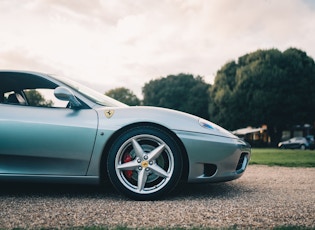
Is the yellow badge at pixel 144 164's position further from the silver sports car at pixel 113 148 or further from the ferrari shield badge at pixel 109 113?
the ferrari shield badge at pixel 109 113

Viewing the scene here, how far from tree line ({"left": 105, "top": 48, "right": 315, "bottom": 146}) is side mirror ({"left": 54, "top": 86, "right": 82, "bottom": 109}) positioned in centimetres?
2833

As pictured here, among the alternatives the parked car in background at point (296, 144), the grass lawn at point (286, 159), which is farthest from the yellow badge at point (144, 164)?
the parked car in background at point (296, 144)

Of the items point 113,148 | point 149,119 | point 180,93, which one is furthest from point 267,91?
point 113,148

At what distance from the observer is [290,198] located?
3826 mm

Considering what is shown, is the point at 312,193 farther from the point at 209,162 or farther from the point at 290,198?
the point at 209,162

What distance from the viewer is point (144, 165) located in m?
3.57

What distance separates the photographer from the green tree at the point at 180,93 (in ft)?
157

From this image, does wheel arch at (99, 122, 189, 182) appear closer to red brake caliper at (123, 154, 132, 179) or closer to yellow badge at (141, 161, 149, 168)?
red brake caliper at (123, 154, 132, 179)

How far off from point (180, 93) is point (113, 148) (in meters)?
47.1

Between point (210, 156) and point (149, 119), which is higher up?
point (149, 119)

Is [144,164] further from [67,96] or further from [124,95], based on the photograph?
[124,95]

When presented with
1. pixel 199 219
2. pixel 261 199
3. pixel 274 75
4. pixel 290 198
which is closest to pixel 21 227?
pixel 199 219

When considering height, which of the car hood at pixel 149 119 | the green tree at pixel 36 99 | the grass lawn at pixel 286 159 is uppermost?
the green tree at pixel 36 99

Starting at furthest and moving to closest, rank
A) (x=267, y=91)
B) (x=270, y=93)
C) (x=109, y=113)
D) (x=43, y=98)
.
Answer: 1. (x=267, y=91)
2. (x=270, y=93)
3. (x=43, y=98)
4. (x=109, y=113)
